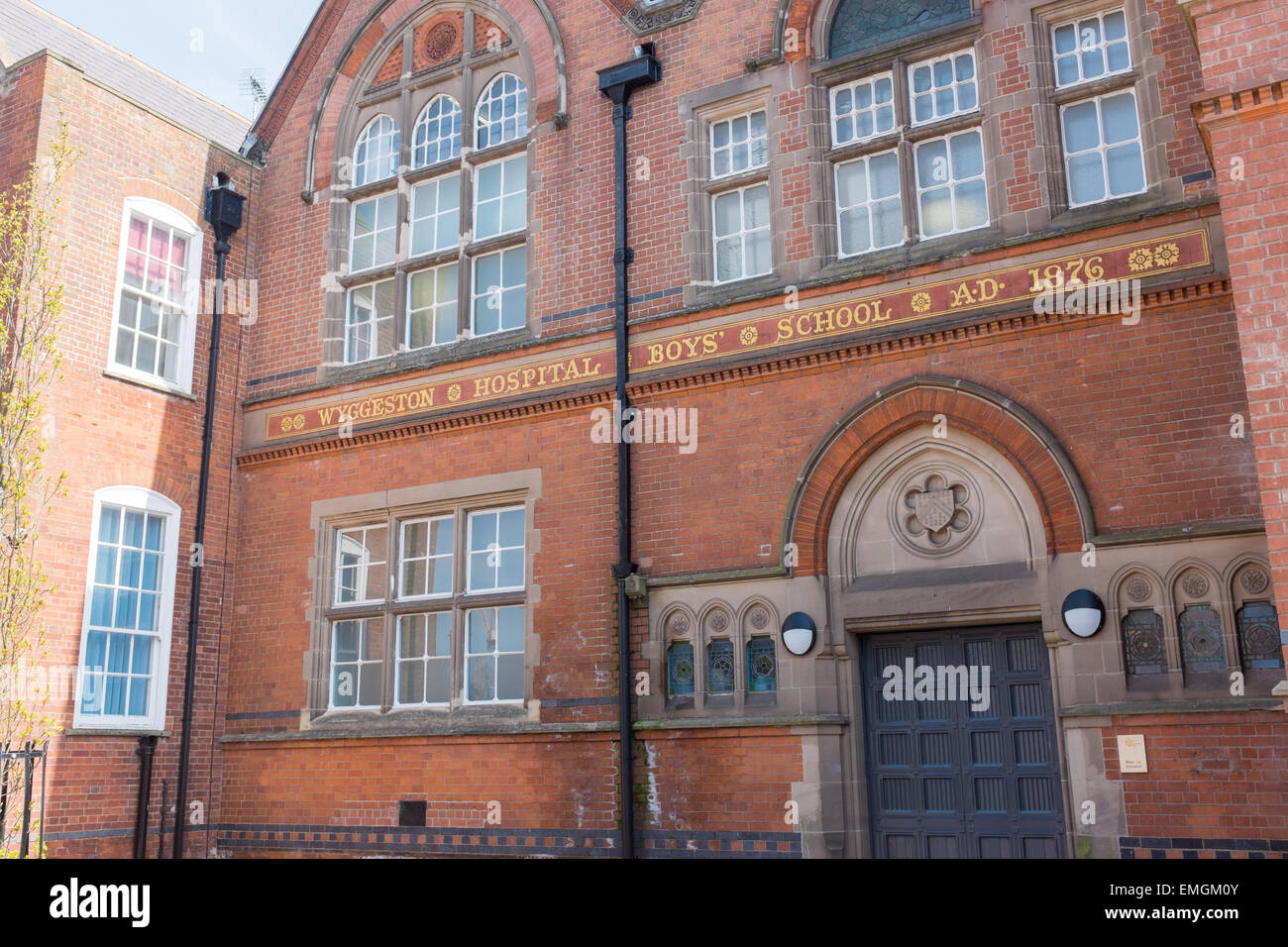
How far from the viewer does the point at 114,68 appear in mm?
13867

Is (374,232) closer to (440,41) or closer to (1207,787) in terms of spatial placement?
(440,41)

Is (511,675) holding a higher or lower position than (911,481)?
lower

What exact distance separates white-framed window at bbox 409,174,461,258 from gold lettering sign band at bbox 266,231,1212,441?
5.44ft

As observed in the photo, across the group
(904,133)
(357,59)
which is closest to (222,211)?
(357,59)

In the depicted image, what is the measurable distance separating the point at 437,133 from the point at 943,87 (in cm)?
557

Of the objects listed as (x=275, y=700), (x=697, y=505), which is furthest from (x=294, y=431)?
(x=697, y=505)

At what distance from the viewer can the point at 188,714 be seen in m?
11.5

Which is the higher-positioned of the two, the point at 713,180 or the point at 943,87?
the point at 943,87

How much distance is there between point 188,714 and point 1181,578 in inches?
370

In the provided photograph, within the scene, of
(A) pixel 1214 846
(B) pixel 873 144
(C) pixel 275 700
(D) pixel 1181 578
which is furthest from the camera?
(C) pixel 275 700

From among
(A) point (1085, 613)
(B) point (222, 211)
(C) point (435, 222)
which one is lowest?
(A) point (1085, 613)

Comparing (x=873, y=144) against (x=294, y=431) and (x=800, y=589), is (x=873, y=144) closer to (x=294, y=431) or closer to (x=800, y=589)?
(x=800, y=589)

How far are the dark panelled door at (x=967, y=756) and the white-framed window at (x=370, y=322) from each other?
6414 mm

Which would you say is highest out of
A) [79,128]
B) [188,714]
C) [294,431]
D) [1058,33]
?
[79,128]
